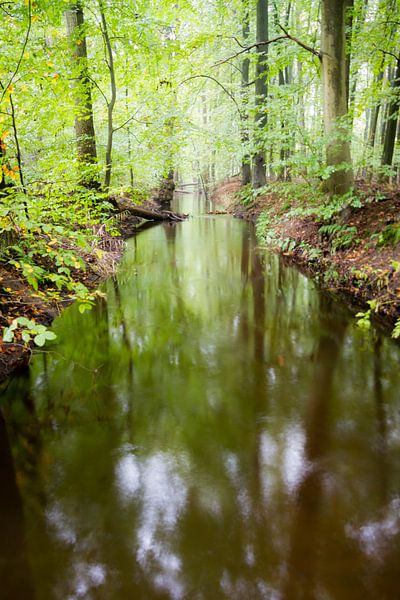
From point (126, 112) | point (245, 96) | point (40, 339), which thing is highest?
point (245, 96)

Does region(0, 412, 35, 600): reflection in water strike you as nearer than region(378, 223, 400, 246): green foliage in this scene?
Yes

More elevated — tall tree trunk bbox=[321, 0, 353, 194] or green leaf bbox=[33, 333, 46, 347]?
tall tree trunk bbox=[321, 0, 353, 194]

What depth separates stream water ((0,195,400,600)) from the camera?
7.76ft

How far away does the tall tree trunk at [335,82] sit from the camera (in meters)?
7.46

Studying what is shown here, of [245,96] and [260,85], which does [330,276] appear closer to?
[260,85]

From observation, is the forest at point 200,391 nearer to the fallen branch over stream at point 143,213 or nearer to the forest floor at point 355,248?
the forest floor at point 355,248

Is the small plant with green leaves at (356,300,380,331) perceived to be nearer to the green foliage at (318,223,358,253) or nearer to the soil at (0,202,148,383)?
the green foliage at (318,223,358,253)

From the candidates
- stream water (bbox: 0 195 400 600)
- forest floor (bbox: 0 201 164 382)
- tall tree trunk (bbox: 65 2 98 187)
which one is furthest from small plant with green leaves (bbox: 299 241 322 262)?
tall tree trunk (bbox: 65 2 98 187)

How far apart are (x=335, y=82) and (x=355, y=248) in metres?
3.46

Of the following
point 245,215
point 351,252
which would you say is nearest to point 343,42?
point 351,252

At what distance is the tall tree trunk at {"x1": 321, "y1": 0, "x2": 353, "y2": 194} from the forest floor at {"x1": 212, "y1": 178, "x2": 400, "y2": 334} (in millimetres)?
900

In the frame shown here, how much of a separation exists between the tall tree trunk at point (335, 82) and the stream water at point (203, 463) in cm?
375

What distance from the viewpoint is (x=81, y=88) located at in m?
8.45

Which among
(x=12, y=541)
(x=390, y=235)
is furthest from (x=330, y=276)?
(x=12, y=541)
